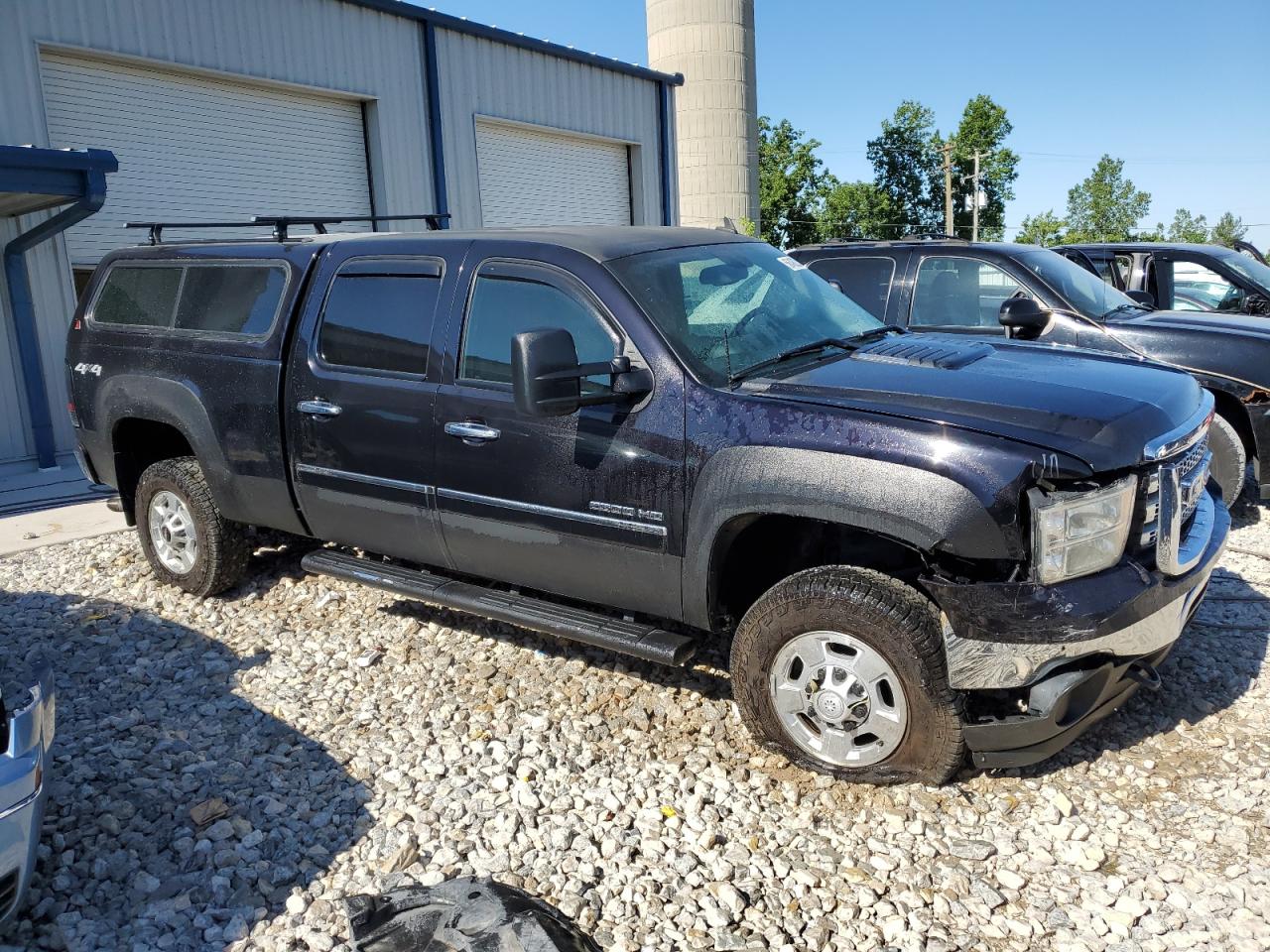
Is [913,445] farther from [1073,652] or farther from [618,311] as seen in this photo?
[618,311]

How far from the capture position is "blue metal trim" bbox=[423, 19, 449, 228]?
46.1ft

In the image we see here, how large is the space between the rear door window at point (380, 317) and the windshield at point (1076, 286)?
4570 millimetres

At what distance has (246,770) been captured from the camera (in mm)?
3916

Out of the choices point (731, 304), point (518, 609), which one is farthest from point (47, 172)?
point (731, 304)

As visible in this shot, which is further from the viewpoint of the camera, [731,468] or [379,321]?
[379,321]

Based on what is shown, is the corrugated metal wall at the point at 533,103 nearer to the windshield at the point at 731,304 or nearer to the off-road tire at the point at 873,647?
the windshield at the point at 731,304

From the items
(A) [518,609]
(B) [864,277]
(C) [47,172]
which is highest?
(C) [47,172]

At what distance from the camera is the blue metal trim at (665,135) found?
17.9 meters

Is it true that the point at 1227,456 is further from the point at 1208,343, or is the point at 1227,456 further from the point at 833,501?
the point at 833,501

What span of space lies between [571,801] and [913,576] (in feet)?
4.92

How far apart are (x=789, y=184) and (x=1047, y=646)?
6135cm

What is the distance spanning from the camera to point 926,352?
13.2 feet

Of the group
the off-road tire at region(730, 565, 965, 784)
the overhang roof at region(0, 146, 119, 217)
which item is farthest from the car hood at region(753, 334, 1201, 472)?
the overhang roof at region(0, 146, 119, 217)

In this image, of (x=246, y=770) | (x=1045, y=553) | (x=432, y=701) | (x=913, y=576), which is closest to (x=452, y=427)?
(x=432, y=701)
